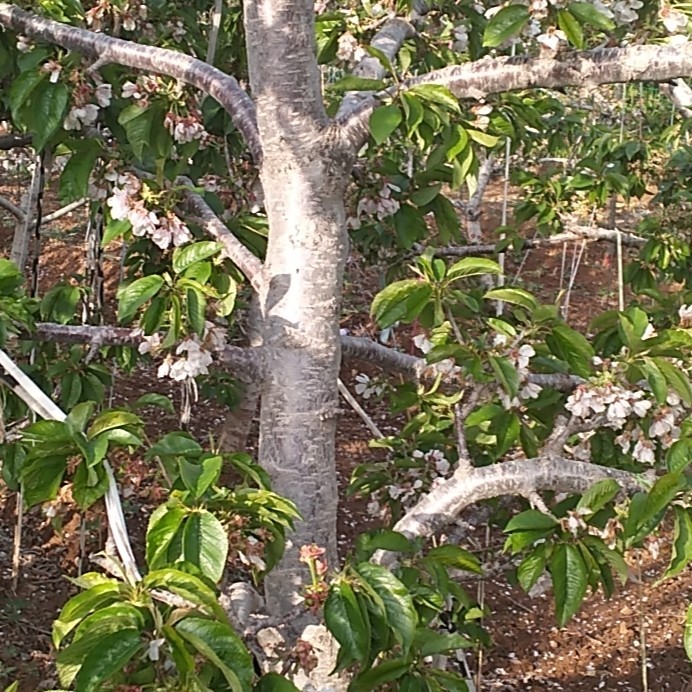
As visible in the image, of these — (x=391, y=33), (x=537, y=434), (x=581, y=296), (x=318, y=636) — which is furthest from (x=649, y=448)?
(x=581, y=296)

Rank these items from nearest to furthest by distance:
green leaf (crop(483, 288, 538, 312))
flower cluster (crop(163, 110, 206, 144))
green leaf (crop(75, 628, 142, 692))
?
1. green leaf (crop(75, 628, 142, 692))
2. green leaf (crop(483, 288, 538, 312))
3. flower cluster (crop(163, 110, 206, 144))

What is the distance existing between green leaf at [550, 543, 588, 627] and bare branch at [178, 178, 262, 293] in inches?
18.1

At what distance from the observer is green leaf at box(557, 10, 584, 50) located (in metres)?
0.98

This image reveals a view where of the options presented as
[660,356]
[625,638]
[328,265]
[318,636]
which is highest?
[328,265]

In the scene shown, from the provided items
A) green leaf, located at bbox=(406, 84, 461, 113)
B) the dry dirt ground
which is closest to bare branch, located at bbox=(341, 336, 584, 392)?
green leaf, located at bbox=(406, 84, 461, 113)

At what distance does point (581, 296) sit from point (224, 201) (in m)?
4.67

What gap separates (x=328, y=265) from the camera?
3.59 ft

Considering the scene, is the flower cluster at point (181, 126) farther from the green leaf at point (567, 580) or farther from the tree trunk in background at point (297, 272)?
the green leaf at point (567, 580)

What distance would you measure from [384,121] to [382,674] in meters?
0.57

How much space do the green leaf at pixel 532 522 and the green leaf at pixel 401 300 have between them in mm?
258

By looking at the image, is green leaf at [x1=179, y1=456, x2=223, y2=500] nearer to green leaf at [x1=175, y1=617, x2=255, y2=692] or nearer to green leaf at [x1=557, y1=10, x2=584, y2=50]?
green leaf at [x1=175, y1=617, x2=255, y2=692]

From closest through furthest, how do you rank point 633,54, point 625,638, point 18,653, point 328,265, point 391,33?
point 633,54 → point 328,265 → point 391,33 → point 18,653 → point 625,638

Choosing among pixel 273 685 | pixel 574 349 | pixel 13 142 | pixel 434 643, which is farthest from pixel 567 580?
pixel 13 142

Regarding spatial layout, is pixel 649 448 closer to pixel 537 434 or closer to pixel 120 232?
pixel 537 434
